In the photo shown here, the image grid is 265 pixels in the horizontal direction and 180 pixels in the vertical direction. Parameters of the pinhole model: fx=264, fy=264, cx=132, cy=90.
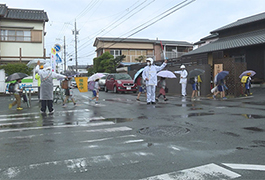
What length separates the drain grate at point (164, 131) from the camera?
20.0ft

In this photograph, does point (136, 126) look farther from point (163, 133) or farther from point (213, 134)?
point (213, 134)

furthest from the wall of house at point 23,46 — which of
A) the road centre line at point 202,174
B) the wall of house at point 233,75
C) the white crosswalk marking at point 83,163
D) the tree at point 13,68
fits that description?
the road centre line at point 202,174

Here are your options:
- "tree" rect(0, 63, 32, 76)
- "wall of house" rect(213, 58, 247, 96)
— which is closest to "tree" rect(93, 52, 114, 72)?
"tree" rect(0, 63, 32, 76)

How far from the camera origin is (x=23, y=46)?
2881 cm

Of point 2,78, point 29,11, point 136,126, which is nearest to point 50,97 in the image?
point 136,126

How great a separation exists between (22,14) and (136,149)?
28893mm

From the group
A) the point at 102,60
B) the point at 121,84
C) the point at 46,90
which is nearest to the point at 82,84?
the point at 46,90

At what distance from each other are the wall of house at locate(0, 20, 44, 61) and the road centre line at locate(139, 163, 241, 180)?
28.1 meters

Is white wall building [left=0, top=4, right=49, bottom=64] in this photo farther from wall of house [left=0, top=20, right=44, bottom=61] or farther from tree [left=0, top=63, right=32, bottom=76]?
tree [left=0, top=63, right=32, bottom=76]

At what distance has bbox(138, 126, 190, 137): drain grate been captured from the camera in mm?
6106

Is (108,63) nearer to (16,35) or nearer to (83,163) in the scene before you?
(16,35)

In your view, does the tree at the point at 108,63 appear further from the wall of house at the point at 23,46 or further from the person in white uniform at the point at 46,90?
the person in white uniform at the point at 46,90

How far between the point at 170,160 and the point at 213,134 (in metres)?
2.14

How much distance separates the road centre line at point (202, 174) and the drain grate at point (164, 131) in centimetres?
219
